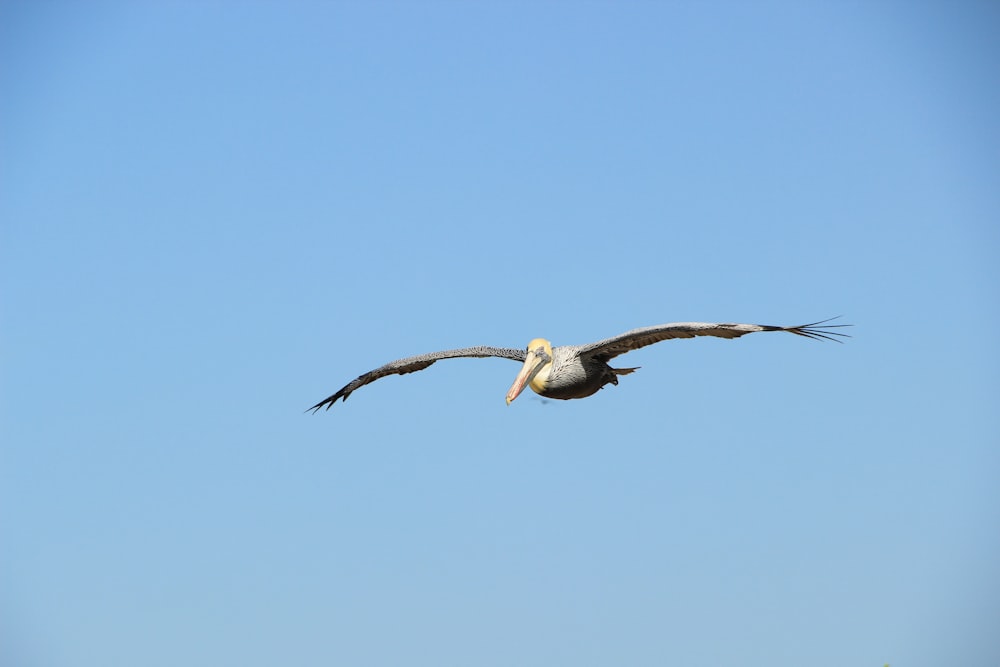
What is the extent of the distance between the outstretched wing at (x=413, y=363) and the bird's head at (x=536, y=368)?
3.95 ft

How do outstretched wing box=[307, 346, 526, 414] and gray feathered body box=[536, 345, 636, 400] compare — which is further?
outstretched wing box=[307, 346, 526, 414]

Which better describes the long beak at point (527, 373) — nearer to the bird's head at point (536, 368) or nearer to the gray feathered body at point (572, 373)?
the bird's head at point (536, 368)

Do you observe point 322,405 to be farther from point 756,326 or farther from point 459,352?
point 756,326

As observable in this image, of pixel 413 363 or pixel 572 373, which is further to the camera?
pixel 413 363

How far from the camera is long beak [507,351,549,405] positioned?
70.3 ft

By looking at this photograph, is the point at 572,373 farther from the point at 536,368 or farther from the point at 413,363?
the point at 413,363

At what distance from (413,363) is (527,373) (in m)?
4.06

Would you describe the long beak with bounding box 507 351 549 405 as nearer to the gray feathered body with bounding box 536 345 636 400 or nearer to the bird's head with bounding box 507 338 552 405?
the bird's head with bounding box 507 338 552 405

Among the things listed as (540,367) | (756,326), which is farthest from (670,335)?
(540,367)

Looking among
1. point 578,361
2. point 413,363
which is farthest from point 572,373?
point 413,363

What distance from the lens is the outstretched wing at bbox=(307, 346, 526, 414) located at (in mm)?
24250

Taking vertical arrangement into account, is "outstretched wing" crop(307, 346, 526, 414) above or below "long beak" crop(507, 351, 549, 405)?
above

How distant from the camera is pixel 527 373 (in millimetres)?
21859

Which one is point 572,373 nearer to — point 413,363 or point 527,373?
point 527,373
